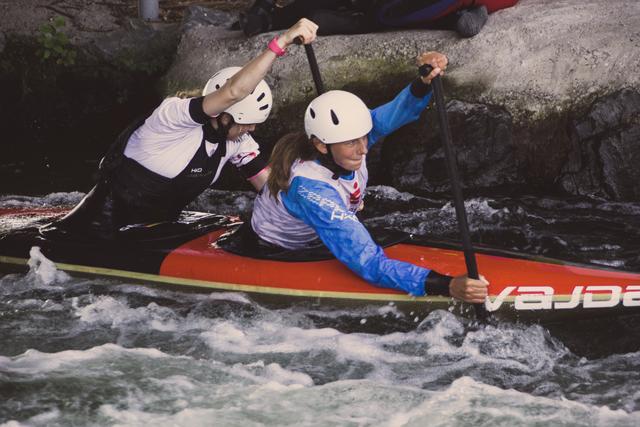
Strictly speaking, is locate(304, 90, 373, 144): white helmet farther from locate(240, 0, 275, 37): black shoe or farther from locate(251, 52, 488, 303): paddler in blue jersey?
locate(240, 0, 275, 37): black shoe

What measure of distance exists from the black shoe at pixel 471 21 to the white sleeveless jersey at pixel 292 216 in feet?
9.11

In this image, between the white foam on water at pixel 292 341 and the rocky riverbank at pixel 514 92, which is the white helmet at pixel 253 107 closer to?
the white foam on water at pixel 292 341

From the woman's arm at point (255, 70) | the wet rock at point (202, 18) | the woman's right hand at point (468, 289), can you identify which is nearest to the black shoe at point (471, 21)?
the wet rock at point (202, 18)

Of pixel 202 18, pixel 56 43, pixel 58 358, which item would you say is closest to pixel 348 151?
pixel 58 358

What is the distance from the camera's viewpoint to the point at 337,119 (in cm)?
443

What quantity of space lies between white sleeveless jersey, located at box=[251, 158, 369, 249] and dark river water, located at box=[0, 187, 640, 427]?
358 millimetres

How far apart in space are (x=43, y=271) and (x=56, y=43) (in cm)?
391

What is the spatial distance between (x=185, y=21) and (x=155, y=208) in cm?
378

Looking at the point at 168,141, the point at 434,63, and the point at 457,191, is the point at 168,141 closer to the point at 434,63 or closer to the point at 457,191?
the point at 434,63

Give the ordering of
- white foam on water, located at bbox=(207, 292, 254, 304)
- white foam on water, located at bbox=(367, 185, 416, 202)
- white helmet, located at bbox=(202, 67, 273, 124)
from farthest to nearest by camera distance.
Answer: white foam on water, located at bbox=(367, 185, 416, 202)
white foam on water, located at bbox=(207, 292, 254, 304)
white helmet, located at bbox=(202, 67, 273, 124)

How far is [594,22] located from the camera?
7234 mm

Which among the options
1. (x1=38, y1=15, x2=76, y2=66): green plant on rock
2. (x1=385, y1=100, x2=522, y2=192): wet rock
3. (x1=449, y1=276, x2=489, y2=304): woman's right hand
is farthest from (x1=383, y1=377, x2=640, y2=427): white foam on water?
(x1=38, y1=15, x2=76, y2=66): green plant on rock

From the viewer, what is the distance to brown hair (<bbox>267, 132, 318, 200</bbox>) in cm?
463

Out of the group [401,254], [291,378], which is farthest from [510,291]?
[291,378]
